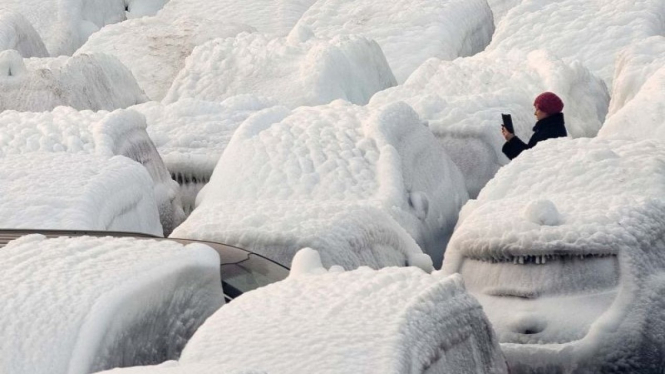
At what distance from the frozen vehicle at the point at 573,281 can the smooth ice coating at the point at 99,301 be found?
3.78ft

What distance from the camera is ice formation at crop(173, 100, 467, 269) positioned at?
5781 millimetres

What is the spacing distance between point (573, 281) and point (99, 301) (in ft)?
5.78

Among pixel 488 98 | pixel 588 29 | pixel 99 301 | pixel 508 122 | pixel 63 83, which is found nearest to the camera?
pixel 99 301

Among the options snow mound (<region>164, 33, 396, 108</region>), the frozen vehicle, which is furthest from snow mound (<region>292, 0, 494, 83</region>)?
the frozen vehicle

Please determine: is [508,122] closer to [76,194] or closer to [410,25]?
[76,194]

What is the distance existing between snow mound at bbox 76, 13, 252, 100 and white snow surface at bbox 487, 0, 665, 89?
2069 millimetres

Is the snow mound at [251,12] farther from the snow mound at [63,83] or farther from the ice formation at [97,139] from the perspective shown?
the ice formation at [97,139]

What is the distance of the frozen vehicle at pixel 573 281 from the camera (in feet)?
16.5

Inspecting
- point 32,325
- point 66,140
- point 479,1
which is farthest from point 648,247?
point 479,1

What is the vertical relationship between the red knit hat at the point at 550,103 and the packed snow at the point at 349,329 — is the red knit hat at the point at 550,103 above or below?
below

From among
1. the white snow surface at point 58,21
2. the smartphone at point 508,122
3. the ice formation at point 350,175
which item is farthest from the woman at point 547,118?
the white snow surface at point 58,21

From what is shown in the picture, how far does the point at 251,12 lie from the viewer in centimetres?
1440

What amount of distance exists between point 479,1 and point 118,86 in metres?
3.85

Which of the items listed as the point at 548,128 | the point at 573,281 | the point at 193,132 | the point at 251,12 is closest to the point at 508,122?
the point at 548,128
